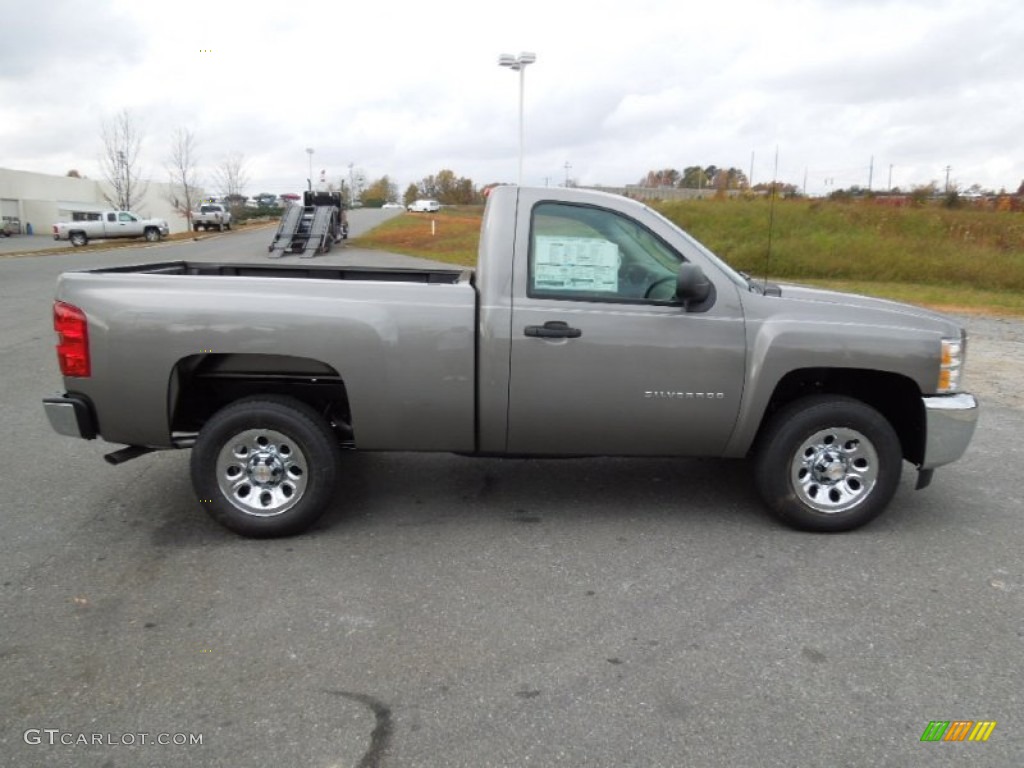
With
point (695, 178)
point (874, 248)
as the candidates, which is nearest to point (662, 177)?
point (695, 178)

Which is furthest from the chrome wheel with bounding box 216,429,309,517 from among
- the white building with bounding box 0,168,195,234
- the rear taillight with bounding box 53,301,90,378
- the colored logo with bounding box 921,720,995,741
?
the white building with bounding box 0,168,195,234

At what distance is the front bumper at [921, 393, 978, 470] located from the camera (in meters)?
4.34

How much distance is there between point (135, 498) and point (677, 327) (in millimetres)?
3547

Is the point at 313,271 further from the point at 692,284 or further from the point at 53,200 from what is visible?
the point at 53,200

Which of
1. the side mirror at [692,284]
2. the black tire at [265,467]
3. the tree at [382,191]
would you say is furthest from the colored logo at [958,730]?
the tree at [382,191]

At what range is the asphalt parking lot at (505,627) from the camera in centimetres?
270

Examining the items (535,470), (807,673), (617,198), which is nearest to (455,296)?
(617,198)

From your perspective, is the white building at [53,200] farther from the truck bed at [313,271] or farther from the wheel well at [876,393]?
the wheel well at [876,393]

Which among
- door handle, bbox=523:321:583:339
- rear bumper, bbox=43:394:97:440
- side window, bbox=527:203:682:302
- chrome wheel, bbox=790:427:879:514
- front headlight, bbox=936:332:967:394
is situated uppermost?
side window, bbox=527:203:682:302

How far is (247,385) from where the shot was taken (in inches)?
179

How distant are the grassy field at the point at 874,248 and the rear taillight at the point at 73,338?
17.5 m

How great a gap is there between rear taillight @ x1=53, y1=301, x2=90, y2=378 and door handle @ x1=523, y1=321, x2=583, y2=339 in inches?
92.8

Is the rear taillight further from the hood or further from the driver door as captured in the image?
the hood

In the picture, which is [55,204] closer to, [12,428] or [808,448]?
[12,428]
